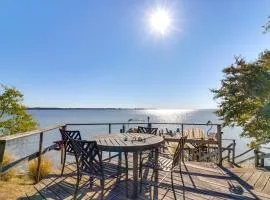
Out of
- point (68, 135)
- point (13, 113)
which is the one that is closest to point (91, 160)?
point (68, 135)

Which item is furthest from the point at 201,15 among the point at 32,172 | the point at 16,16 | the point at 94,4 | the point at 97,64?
the point at 97,64

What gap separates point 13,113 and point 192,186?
7.40m

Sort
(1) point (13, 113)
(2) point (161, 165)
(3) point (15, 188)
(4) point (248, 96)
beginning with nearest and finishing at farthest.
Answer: (2) point (161, 165) < (3) point (15, 188) < (4) point (248, 96) < (1) point (13, 113)

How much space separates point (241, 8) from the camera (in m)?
8.06

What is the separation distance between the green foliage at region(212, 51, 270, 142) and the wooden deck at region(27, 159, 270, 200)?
80.1 inches

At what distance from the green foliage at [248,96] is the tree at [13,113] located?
7342 mm

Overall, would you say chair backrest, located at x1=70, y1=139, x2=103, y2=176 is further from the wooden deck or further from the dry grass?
the dry grass

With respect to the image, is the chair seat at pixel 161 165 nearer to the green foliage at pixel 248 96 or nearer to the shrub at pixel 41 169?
the shrub at pixel 41 169

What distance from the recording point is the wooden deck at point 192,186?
135 inches

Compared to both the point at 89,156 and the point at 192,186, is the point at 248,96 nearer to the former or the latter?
the point at 192,186

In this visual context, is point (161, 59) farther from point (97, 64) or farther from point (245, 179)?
point (245, 179)

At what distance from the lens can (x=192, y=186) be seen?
3.86 metres

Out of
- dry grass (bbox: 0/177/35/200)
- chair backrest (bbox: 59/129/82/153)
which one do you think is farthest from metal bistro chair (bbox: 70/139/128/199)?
dry grass (bbox: 0/177/35/200)

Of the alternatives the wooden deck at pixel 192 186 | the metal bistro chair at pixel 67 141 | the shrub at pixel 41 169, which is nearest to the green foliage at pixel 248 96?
the wooden deck at pixel 192 186
